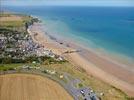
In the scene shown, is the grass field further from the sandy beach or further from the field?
the field

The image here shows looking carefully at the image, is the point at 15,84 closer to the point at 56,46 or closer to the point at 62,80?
the point at 62,80

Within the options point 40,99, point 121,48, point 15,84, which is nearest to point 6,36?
point 121,48

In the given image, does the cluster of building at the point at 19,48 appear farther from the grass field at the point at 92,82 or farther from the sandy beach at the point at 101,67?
the grass field at the point at 92,82

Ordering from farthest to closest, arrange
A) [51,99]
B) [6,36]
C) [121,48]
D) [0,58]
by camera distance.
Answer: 1. [6,36]
2. [121,48]
3. [0,58]
4. [51,99]

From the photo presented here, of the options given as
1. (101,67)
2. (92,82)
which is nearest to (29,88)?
(92,82)

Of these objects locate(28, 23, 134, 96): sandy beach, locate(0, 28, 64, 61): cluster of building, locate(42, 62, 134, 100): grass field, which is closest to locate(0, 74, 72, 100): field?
locate(42, 62, 134, 100): grass field

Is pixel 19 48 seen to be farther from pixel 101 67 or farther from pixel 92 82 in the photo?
pixel 92 82
